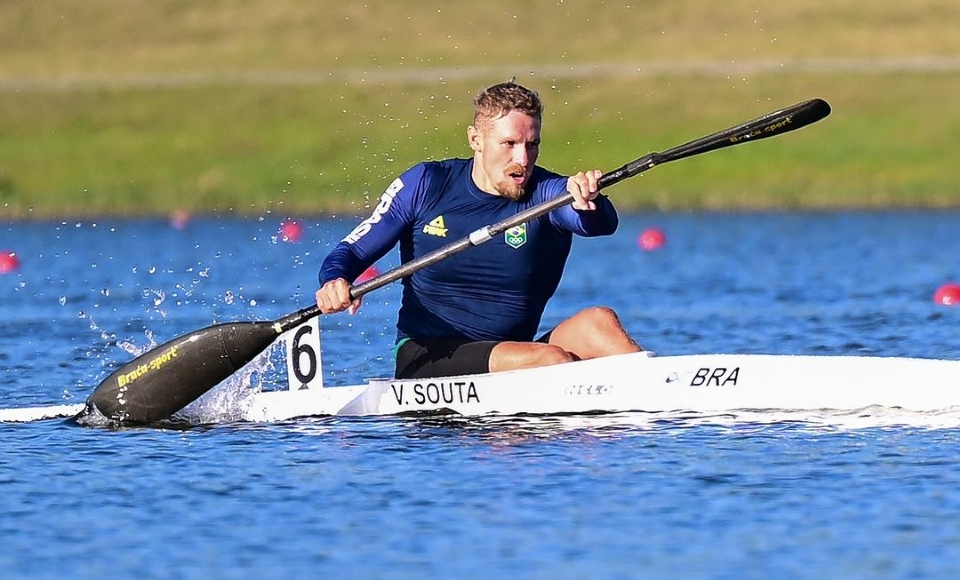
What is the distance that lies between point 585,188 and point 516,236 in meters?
0.85

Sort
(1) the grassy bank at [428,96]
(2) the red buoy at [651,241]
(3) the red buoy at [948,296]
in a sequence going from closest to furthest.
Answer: (3) the red buoy at [948,296]
(2) the red buoy at [651,241]
(1) the grassy bank at [428,96]

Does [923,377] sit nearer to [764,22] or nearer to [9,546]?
[9,546]

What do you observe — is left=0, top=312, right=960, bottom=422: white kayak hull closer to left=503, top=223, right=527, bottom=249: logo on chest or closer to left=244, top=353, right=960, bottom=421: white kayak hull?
left=244, top=353, right=960, bottom=421: white kayak hull

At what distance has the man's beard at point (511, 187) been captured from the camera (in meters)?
10.4

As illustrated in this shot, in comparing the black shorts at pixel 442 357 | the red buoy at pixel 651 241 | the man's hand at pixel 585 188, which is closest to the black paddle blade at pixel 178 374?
the black shorts at pixel 442 357

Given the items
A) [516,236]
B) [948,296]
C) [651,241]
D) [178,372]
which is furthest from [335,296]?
[651,241]

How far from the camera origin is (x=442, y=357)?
10.6 meters

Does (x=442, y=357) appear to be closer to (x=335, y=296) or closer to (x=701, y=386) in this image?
(x=335, y=296)

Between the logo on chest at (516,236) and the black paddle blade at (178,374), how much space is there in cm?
151

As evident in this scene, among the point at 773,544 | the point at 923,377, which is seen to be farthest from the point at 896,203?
the point at 773,544

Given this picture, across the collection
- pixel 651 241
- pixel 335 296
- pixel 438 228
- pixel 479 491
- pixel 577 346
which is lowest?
pixel 479 491

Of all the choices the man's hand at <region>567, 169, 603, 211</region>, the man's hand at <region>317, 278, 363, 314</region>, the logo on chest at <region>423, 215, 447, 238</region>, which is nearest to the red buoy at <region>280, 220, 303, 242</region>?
the logo on chest at <region>423, 215, 447, 238</region>

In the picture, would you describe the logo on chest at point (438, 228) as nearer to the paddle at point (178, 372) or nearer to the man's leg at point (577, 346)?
the man's leg at point (577, 346)

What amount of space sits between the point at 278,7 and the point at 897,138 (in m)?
24.7
